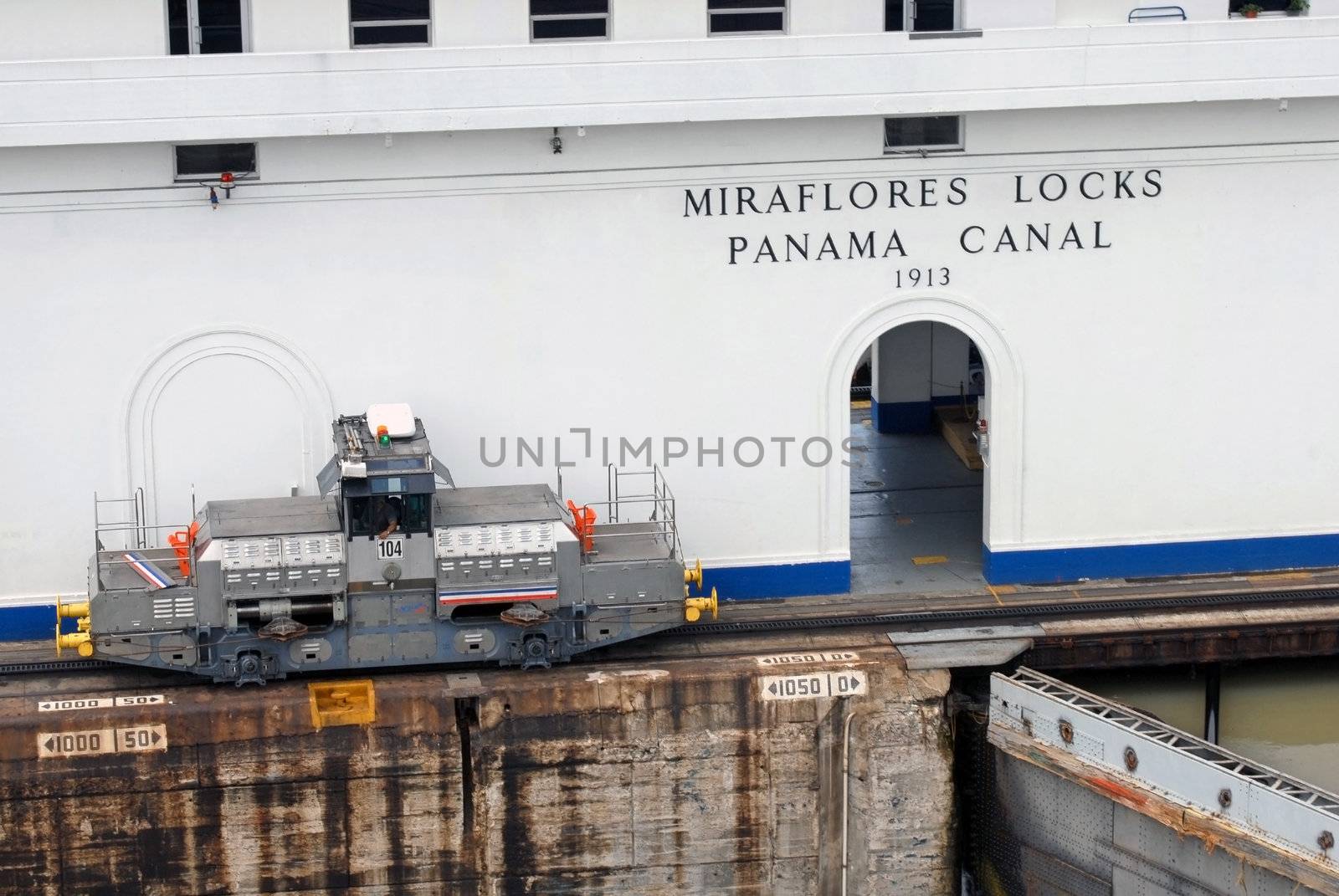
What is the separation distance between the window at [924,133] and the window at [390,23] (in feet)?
18.6

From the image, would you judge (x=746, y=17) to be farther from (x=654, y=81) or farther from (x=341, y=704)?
(x=341, y=704)

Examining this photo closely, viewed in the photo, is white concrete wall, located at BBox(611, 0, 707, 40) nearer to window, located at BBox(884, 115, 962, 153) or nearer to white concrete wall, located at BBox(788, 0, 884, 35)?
white concrete wall, located at BBox(788, 0, 884, 35)

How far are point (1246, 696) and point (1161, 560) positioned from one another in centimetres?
218

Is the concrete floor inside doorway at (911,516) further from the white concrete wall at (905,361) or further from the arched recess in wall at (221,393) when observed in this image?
the arched recess in wall at (221,393)

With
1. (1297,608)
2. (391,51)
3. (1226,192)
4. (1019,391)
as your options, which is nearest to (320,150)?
(391,51)

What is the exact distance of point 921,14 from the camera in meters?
23.3

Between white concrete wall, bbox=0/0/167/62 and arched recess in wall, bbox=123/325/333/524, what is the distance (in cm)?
340

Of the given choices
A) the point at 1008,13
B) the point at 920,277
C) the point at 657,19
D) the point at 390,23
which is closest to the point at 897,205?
the point at 920,277

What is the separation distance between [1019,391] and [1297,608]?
4.25 meters

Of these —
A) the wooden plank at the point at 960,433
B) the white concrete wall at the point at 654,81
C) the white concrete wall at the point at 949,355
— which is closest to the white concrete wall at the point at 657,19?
the white concrete wall at the point at 654,81

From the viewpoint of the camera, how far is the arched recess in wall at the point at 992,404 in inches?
930

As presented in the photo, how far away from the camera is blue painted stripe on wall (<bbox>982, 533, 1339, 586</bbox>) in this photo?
24.4 meters

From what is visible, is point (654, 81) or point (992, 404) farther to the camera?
point (992, 404)

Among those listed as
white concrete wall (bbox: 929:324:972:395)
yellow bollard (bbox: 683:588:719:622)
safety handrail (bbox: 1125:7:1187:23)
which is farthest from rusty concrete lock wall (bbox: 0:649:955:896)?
white concrete wall (bbox: 929:324:972:395)
